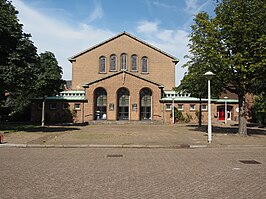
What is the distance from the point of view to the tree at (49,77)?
91.7 feet

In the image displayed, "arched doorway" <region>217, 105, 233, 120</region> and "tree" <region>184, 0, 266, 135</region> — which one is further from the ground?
"tree" <region>184, 0, 266, 135</region>

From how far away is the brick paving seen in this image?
576 cm

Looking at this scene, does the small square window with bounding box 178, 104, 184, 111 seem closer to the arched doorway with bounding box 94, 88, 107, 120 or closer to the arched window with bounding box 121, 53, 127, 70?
the arched doorway with bounding box 94, 88, 107, 120

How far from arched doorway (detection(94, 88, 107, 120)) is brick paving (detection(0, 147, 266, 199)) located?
29369mm

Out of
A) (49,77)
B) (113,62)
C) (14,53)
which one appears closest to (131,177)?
(14,53)

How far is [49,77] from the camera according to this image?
2850 cm

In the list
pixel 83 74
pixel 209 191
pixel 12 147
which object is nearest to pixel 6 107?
pixel 83 74

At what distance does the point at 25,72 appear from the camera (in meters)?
18.8

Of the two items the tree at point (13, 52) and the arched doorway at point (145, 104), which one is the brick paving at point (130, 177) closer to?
the tree at point (13, 52)

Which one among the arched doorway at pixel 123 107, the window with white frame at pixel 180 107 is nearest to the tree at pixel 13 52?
the arched doorway at pixel 123 107

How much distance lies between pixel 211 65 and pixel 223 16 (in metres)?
3.42

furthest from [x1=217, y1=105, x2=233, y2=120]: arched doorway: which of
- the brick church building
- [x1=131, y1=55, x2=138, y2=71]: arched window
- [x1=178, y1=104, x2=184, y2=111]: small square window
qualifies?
[x1=131, y1=55, x2=138, y2=71]: arched window

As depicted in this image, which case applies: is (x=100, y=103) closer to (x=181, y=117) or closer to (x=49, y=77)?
(x=181, y=117)

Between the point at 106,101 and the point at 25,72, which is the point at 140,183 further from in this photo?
the point at 106,101
